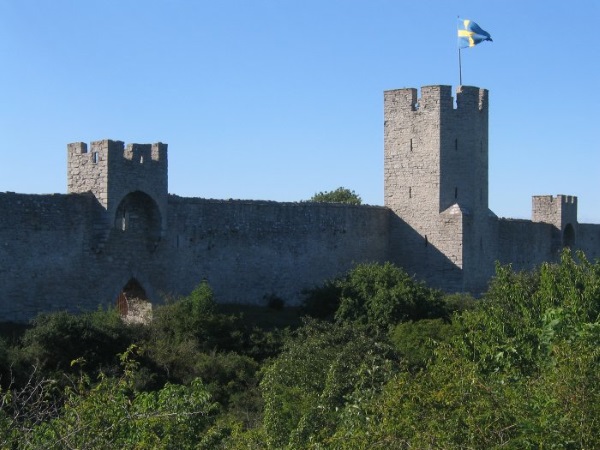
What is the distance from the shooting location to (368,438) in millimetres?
11586

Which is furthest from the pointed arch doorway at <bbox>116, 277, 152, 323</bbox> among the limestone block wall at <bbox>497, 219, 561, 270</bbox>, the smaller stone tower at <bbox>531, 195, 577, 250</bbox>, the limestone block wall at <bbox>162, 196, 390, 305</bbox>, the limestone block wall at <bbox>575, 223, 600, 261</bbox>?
the limestone block wall at <bbox>575, 223, 600, 261</bbox>

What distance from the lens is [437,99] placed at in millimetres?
30453

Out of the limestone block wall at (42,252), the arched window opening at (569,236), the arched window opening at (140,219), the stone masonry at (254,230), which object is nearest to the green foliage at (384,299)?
the stone masonry at (254,230)

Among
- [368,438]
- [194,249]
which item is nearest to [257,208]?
[194,249]

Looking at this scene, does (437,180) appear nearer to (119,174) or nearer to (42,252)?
(119,174)

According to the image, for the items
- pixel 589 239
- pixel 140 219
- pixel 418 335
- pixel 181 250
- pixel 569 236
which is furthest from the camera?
pixel 589 239

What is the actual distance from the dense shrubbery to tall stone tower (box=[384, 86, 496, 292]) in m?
3.21

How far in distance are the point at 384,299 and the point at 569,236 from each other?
49.6 ft

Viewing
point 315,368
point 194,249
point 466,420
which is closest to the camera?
point 466,420

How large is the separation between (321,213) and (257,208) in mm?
2351

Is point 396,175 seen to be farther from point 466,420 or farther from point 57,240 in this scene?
point 466,420

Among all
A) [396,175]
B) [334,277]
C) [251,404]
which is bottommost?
[251,404]

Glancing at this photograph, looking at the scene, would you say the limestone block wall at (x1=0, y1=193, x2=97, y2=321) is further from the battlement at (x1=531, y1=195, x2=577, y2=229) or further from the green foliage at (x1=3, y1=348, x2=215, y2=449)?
the battlement at (x1=531, y1=195, x2=577, y2=229)

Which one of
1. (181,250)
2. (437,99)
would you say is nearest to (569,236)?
(437,99)
